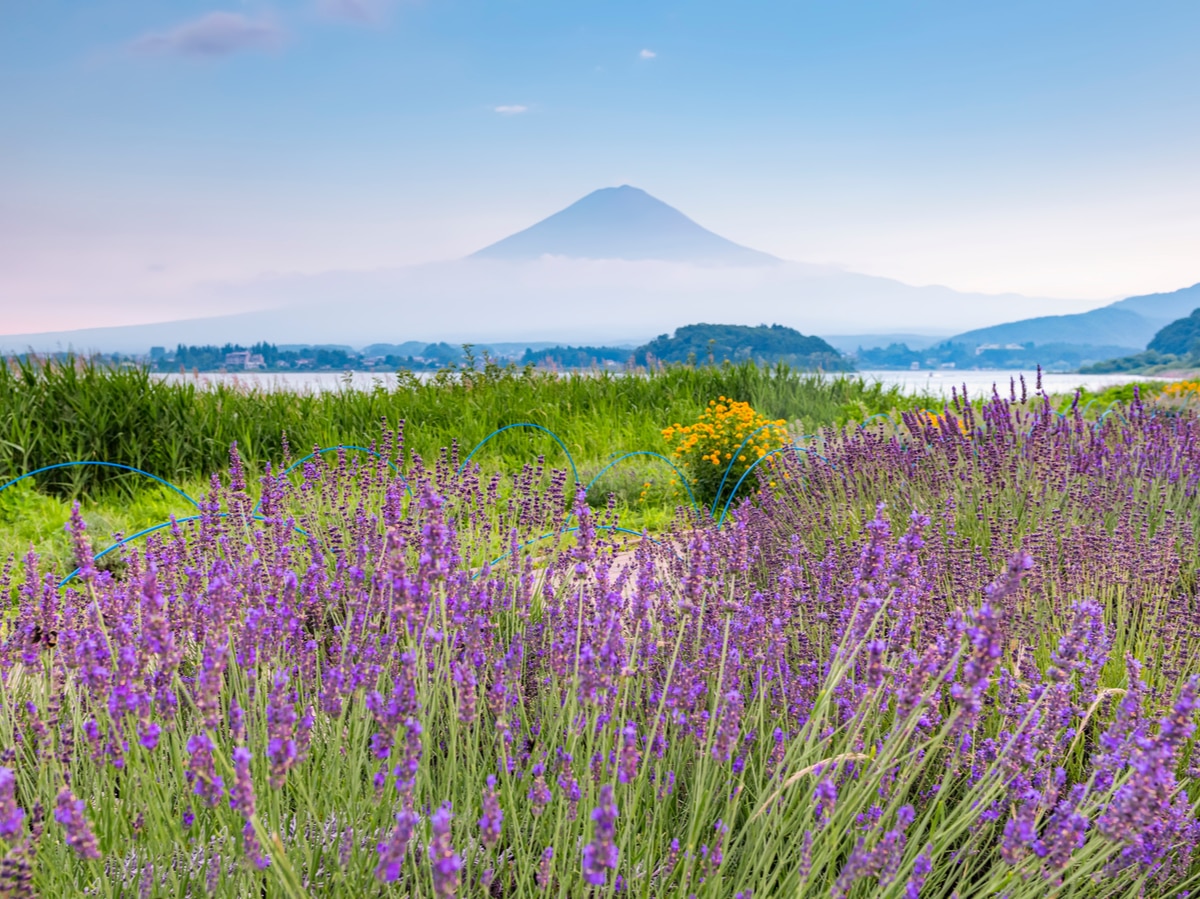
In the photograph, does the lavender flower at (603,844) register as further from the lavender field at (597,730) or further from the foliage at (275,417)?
the foliage at (275,417)

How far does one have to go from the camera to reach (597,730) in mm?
1821

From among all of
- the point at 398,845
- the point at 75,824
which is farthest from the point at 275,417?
the point at 398,845

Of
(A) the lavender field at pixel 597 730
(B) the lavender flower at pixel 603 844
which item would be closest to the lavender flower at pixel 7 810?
(A) the lavender field at pixel 597 730

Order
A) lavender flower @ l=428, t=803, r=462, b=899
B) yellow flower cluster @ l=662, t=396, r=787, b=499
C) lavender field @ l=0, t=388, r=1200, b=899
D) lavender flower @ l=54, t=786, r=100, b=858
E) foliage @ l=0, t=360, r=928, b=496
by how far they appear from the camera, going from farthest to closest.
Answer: yellow flower cluster @ l=662, t=396, r=787, b=499 < foliage @ l=0, t=360, r=928, b=496 < lavender field @ l=0, t=388, r=1200, b=899 < lavender flower @ l=54, t=786, r=100, b=858 < lavender flower @ l=428, t=803, r=462, b=899

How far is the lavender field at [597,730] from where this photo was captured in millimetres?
1222

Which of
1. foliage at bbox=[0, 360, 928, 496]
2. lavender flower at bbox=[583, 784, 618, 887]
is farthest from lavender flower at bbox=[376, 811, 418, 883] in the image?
foliage at bbox=[0, 360, 928, 496]

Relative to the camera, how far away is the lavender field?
122 centimetres

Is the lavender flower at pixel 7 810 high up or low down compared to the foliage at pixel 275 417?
down

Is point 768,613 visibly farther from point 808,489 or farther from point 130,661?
point 808,489

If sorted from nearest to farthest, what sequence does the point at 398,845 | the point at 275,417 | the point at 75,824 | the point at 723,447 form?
1. the point at 398,845
2. the point at 75,824
3. the point at 723,447
4. the point at 275,417

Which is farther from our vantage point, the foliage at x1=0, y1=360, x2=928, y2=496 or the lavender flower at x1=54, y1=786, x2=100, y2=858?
the foliage at x1=0, y1=360, x2=928, y2=496

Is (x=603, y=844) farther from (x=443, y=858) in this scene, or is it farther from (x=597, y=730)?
(x=597, y=730)

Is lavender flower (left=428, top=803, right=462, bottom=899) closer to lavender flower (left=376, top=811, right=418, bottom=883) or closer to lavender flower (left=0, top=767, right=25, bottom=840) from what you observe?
lavender flower (left=376, top=811, right=418, bottom=883)

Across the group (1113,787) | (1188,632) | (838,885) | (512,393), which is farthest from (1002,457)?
(512,393)
